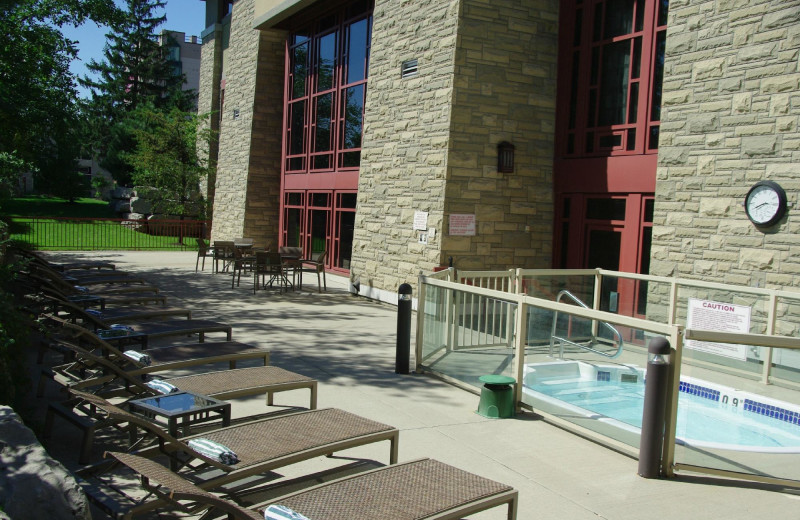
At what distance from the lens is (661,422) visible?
493 cm

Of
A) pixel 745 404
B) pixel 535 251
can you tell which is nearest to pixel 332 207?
pixel 535 251

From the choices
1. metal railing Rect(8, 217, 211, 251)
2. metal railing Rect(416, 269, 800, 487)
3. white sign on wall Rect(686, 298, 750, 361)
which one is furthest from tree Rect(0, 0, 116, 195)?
white sign on wall Rect(686, 298, 750, 361)

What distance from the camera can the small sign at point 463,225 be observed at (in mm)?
12125

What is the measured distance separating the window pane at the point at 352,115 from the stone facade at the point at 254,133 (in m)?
5.49

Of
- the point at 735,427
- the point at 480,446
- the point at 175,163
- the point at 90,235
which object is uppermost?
the point at 175,163

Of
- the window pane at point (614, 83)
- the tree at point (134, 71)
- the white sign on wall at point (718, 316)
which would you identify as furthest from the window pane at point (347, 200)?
the tree at point (134, 71)

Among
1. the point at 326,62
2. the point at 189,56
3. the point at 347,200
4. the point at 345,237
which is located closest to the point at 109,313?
the point at 345,237

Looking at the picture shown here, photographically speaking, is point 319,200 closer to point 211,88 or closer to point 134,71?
point 211,88

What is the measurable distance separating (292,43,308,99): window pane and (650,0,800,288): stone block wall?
12.0 metres

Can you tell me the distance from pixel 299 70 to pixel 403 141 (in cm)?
782

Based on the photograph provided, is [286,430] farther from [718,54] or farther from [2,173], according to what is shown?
Result: [718,54]

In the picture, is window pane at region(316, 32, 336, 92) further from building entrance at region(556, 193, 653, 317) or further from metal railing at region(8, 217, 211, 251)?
metal railing at region(8, 217, 211, 251)

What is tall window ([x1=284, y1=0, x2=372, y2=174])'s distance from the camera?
1655 cm

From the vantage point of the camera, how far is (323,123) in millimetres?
18375
